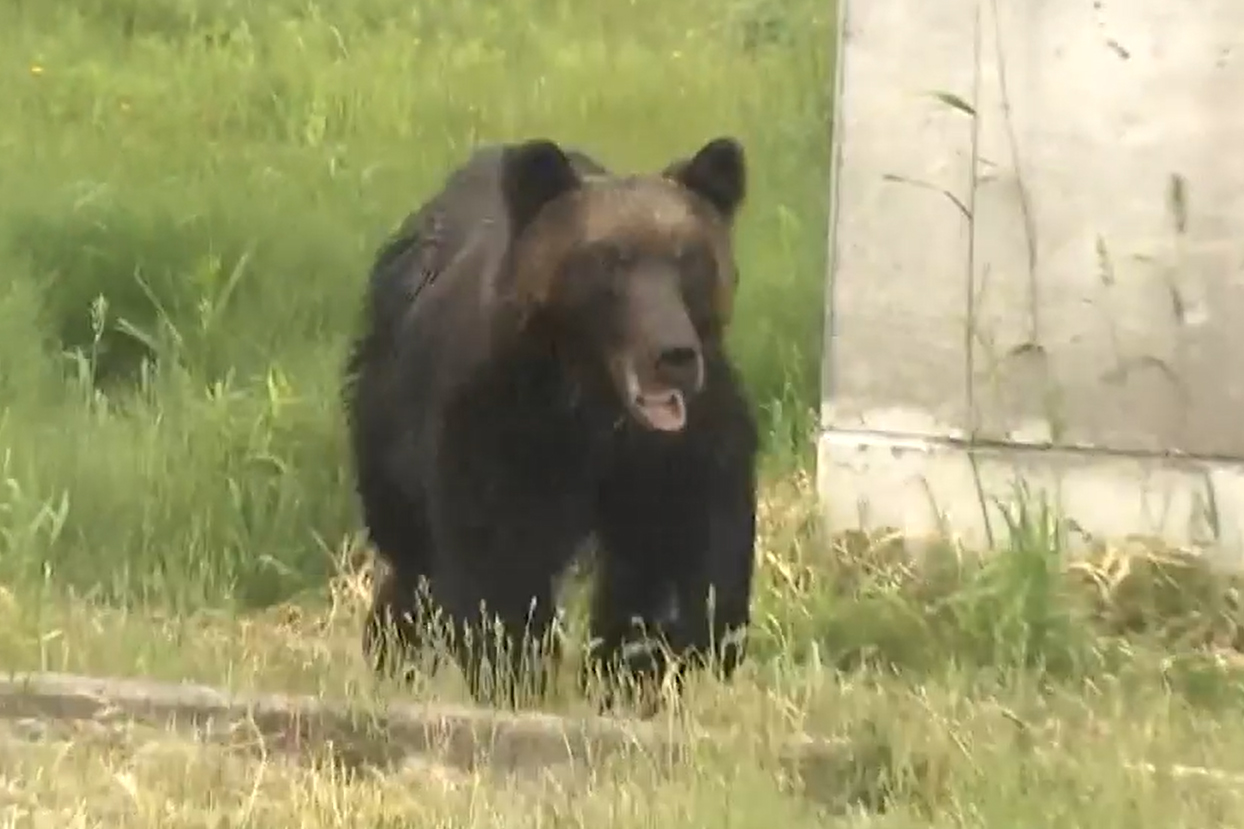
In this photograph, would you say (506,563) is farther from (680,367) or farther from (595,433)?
(680,367)

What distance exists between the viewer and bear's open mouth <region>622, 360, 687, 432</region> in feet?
16.3

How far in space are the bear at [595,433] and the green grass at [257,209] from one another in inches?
60.5

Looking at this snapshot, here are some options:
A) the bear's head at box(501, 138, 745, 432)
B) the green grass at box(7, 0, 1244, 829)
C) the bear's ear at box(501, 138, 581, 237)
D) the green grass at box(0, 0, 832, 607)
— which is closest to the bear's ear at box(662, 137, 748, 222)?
the bear's head at box(501, 138, 745, 432)

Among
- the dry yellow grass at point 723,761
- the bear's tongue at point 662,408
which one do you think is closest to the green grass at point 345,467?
the dry yellow grass at point 723,761

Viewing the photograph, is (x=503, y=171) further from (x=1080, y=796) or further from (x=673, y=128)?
(x=673, y=128)

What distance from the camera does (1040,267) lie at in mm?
7047

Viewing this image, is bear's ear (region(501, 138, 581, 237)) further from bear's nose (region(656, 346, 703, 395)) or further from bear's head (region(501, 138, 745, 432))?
bear's nose (region(656, 346, 703, 395))

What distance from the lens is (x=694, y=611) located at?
17.7ft

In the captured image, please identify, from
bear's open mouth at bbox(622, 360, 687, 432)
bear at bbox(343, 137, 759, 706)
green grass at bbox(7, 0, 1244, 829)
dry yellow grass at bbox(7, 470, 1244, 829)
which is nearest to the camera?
dry yellow grass at bbox(7, 470, 1244, 829)

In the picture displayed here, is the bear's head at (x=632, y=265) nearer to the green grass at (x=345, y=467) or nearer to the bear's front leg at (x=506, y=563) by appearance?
the bear's front leg at (x=506, y=563)

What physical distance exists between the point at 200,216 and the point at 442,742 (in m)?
5.35

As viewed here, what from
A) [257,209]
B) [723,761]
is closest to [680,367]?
[723,761]

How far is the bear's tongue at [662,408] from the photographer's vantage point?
196 inches

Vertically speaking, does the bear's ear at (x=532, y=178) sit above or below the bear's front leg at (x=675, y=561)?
above
